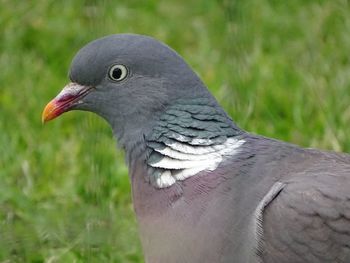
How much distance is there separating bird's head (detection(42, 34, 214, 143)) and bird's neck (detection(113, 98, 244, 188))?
53 mm

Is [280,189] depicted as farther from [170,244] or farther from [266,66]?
[266,66]

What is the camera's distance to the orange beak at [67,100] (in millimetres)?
4465

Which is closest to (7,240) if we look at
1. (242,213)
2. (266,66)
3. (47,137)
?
(242,213)

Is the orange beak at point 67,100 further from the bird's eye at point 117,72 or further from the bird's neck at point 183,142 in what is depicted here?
the bird's neck at point 183,142

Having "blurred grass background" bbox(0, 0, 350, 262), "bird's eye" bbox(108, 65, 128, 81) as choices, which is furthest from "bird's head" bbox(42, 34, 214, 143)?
"blurred grass background" bbox(0, 0, 350, 262)

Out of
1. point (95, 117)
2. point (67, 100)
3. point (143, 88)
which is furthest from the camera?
point (95, 117)

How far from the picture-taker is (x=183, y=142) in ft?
13.9

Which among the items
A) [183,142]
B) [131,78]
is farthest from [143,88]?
[183,142]

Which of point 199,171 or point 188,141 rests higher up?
point 188,141

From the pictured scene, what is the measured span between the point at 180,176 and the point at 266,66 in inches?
103

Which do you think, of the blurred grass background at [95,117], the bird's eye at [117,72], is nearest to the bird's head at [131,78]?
the bird's eye at [117,72]

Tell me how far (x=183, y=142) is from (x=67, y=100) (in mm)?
561

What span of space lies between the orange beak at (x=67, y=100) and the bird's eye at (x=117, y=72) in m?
0.11

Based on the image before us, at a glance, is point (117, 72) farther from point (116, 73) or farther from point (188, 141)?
point (188, 141)
